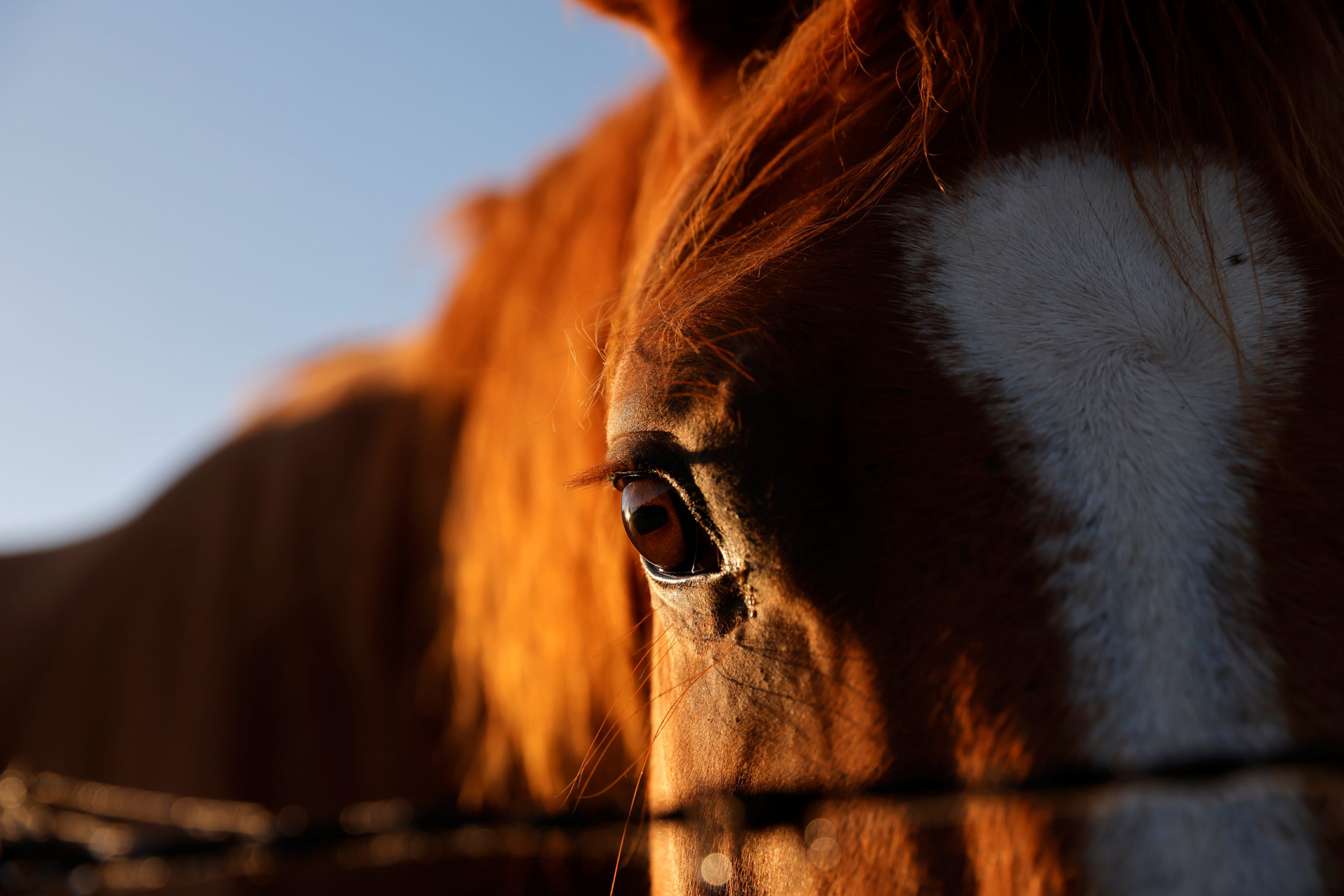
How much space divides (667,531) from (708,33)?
27.3 inches

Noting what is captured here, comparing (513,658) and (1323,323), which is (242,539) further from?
(1323,323)

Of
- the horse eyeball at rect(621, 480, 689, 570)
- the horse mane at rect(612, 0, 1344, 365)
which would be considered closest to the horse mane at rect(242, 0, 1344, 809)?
the horse mane at rect(612, 0, 1344, 365)

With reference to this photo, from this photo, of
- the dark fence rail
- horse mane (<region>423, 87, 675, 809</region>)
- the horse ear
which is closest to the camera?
the dark fence rail

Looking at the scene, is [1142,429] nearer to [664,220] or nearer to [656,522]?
[656,522]

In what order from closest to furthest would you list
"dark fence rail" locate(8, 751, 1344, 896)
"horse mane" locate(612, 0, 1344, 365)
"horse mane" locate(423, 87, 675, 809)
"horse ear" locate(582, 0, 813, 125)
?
"dark fence rail" locate(8, 751, 1344, 896) < "horse mane" locate(612, 0, 1344, 365) < "horse ear" locate(582, 0, 813, 125) < "horse mane" locate(423, 87, 675, 809)

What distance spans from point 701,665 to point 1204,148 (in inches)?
26.5

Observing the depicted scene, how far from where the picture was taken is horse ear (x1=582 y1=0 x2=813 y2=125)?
1.12 m

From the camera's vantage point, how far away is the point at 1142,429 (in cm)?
65

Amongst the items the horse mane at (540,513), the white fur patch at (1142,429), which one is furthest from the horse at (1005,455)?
the horse mane at (540,513)

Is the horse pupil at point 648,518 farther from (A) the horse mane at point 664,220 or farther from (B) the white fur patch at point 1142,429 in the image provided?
(B) the white fur patch at point 1142,429

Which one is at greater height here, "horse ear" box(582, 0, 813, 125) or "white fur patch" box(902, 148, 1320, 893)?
"horse ear" box(582, 0, 813, 125)

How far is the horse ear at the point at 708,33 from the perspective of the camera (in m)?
1.12

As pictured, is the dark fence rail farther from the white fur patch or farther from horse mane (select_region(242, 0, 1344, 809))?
horse mane (select_region(242, 0, 1344, 809))

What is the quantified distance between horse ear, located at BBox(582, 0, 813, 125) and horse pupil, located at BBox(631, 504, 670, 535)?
60 centimetres
